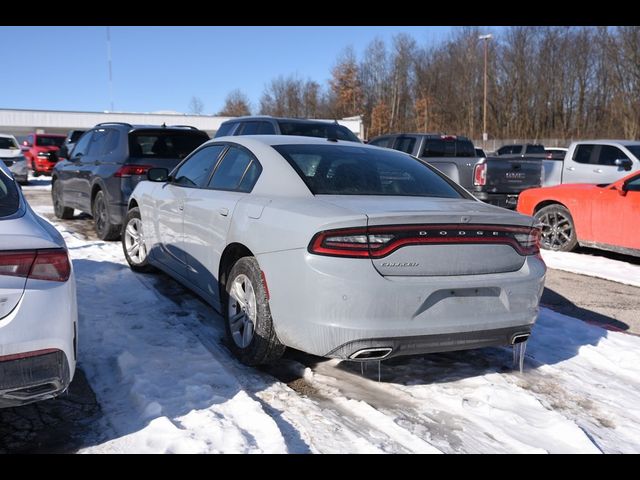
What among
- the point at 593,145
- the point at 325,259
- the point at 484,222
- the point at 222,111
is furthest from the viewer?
the point at 222,111

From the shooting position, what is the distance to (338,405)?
3580 mm

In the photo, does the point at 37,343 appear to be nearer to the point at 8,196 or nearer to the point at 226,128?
the point at 8,196

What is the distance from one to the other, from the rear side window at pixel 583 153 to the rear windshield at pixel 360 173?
9.50 meters

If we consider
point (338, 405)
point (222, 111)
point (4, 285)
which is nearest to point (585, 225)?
point (338, 405)

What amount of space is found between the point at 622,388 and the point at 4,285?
3705 mm

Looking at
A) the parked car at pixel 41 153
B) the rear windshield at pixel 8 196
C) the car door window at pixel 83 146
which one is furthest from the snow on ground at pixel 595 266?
the parked car at pixel 41 153

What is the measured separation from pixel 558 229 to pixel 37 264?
7.92m

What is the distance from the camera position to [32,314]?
8.88 feet

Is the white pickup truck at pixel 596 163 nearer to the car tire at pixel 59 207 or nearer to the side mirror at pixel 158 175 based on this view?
the side mirror at pixel 158 175

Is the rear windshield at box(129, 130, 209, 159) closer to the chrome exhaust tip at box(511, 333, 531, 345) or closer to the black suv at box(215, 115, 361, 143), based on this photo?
the black suv at box(215, 115, 361, 143)

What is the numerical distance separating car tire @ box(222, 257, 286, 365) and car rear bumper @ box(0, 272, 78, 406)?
1.26 m

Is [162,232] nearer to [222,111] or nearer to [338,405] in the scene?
[338,405]

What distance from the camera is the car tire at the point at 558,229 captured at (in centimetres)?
884
